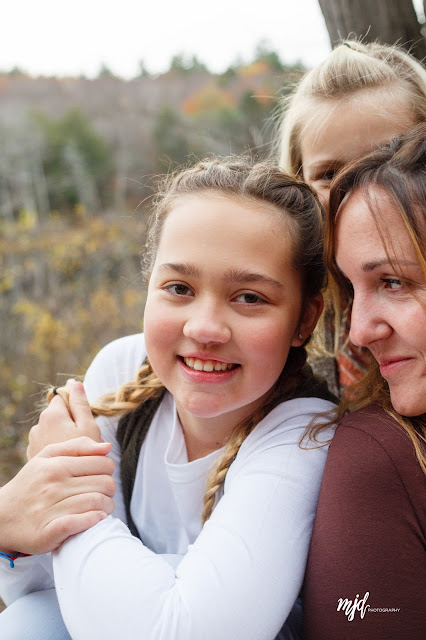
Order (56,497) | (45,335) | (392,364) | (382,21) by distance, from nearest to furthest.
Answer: (392,364) → (56,497) → (382,21) → (45,335)

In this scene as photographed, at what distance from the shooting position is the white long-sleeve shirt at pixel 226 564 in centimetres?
138

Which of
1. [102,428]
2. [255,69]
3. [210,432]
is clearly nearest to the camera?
[210,432]

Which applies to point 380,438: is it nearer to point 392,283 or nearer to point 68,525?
point 392,283

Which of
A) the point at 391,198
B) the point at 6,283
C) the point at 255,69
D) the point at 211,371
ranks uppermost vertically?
the point at 255,69

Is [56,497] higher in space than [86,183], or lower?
higher

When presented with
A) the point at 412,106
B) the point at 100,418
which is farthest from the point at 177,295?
the point at 412,106

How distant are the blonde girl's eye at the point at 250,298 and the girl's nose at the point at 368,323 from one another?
291 millimetres

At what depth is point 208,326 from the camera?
1.65 m

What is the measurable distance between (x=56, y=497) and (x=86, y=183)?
3384 centimetres

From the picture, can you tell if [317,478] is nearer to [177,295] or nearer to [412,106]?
[177,295]

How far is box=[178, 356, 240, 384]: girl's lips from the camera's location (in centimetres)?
173

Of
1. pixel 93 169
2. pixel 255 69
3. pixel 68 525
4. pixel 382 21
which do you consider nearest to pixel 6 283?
pixel 382 21

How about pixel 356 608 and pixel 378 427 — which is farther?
pixel 378 427

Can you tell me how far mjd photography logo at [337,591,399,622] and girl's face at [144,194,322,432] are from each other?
2.01 feet
